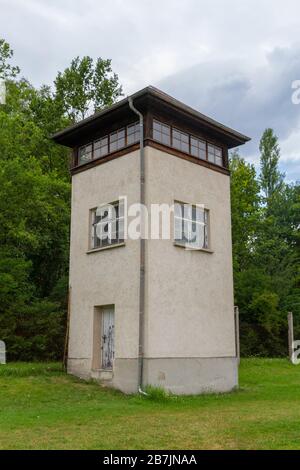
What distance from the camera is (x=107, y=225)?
52.4 feet

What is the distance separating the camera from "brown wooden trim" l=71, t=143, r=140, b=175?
15305 millimetres

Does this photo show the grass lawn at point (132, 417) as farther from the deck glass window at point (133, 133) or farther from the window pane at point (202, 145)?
the window pane at point (202, 145)

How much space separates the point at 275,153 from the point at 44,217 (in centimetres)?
2724

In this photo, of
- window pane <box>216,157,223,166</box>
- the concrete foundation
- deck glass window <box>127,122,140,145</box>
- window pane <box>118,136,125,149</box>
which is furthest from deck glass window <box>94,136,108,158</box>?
the concrete foundation

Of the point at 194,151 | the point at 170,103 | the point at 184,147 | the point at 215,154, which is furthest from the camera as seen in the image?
the point at 215,154

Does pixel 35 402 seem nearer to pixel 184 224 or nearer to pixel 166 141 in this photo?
pixel 184 224

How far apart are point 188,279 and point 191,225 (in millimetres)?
1754

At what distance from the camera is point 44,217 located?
23375 millimetres

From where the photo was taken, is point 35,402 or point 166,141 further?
point 166,141

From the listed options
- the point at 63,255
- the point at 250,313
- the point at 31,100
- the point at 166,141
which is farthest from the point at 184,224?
the point at 31,100

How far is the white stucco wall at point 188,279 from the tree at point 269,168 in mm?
28423

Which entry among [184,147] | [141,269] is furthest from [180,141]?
[141,269]

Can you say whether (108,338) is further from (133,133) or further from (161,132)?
(161,132)

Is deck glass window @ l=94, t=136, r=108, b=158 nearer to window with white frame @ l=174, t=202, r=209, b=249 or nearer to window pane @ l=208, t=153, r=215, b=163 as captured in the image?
window with white frame @ l=174, t=202, r=209, b=249
